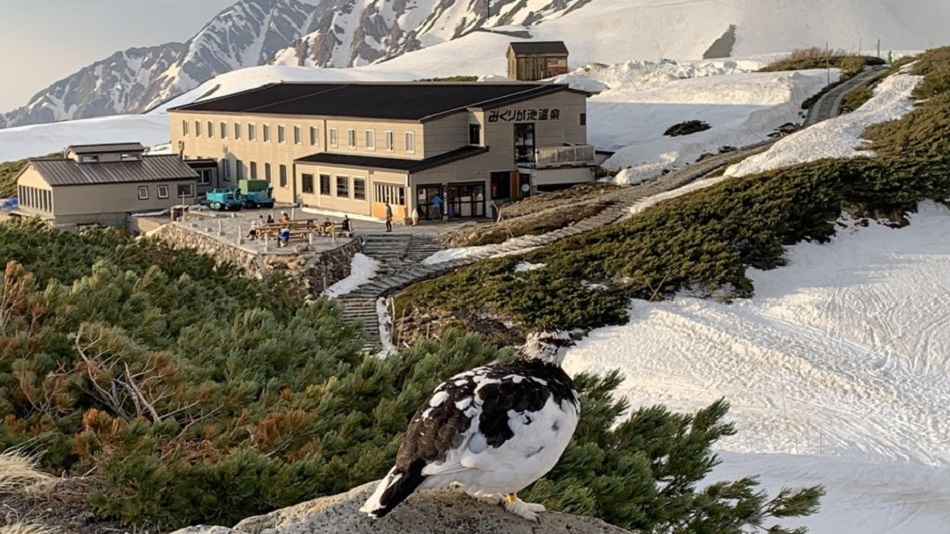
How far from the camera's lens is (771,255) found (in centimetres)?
2961

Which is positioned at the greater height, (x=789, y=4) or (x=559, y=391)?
(x=789, y=4)

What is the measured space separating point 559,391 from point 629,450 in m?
3.64

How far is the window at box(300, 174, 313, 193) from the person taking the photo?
4684 centimetres

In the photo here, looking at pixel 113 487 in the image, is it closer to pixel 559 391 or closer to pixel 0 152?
pixel 559 391

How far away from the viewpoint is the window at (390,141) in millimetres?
44250

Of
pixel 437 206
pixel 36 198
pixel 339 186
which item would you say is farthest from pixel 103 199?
pixel 437 206

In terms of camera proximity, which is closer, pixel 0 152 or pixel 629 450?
pixel 629 450

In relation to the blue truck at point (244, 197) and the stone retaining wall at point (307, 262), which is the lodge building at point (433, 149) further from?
the stone retaining wall at point (307, 262)

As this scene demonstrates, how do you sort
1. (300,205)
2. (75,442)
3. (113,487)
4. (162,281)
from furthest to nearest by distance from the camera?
(300,205) < (162,281) < (75,442) < (113,487)

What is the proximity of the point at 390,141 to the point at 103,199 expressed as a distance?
1337 cm

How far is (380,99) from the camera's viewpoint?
2016 inches

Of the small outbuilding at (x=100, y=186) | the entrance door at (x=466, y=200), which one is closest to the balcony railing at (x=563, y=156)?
the entrance door at (x=466, y=200)

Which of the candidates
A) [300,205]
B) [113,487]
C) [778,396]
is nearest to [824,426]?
[778,396]

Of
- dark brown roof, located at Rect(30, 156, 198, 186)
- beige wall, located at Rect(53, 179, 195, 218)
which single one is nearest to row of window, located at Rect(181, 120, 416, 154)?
dark brown roof, located at Rect(30, 156, 198, 186)
